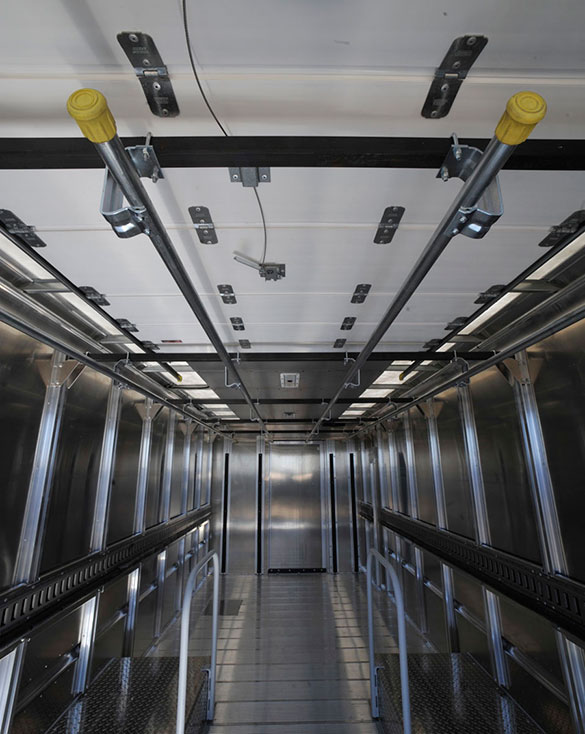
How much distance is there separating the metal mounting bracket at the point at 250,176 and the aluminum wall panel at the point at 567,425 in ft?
6.05

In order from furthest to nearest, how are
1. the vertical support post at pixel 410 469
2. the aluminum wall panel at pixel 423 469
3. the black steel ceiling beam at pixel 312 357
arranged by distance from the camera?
the vertical support post at pixel 410 469 → the aluminum wall panel at pixel 423 469 → the black steel ceiling beam at pixel 312 357

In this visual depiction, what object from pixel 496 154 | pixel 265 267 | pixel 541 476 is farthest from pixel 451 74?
pixel 541 476

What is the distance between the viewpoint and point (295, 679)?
390cm

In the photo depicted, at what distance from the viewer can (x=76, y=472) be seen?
2.98 metres

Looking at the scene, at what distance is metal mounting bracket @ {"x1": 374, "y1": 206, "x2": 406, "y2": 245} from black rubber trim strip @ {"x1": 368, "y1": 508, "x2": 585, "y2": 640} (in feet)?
6.63

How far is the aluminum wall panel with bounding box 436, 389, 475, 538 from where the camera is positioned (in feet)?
11.7

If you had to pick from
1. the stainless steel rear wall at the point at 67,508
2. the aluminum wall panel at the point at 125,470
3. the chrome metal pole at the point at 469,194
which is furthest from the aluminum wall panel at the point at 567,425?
the aluminum wall panel at the point at 125,470

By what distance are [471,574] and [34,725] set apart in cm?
308

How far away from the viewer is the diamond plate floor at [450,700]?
7.61 ft

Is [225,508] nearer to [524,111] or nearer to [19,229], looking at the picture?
[19,229]

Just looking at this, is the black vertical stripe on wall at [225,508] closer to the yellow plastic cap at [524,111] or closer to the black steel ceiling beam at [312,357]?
the black steel ceiling beam at [312,357]

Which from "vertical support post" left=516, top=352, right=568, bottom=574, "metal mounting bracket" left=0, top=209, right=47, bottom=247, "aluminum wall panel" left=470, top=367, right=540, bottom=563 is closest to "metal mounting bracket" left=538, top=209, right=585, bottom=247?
"vertical support post" left=516, top=352, right=568, bottom=574

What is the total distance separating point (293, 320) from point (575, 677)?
8.14 ft

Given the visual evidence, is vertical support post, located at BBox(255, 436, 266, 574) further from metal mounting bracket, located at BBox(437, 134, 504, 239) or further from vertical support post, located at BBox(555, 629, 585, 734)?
metal mounting bracket, located at BBox(437, 134, 504, 239)
